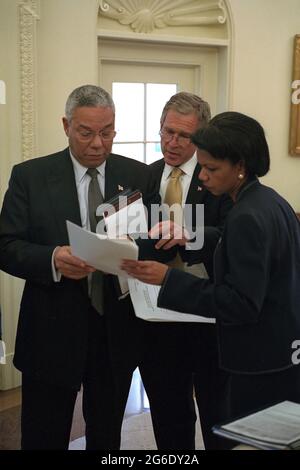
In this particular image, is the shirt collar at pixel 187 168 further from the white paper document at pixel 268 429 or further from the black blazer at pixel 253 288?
the white paper document at pixel 268 429

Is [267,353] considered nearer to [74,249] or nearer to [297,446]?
[297,446]

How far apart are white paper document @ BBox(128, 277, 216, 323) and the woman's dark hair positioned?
0.49 m

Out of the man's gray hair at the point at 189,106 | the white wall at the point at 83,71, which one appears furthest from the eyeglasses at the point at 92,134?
the white wall at the point at 83,71

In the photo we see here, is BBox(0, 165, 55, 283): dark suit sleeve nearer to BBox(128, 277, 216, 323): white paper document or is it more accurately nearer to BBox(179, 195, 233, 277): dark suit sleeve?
BBox(128, 277, 216, 323): white paper document

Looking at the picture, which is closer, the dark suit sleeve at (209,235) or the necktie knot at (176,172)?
the dark suit sleeve at (209,235)

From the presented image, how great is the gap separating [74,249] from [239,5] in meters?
2.82

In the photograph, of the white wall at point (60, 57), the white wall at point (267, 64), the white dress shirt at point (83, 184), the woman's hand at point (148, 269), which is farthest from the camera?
the white wall at point (267, 64)

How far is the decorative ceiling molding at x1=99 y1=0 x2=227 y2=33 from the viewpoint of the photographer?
137 inches

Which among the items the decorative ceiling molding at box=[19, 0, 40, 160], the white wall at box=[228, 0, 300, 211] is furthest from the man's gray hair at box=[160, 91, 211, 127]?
the white wall at box=[228, 0, 300, 211]

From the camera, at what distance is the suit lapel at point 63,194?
5.69ft

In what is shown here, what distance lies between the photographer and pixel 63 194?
175cm

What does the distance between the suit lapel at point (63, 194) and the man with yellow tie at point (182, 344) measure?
1.03 feet
